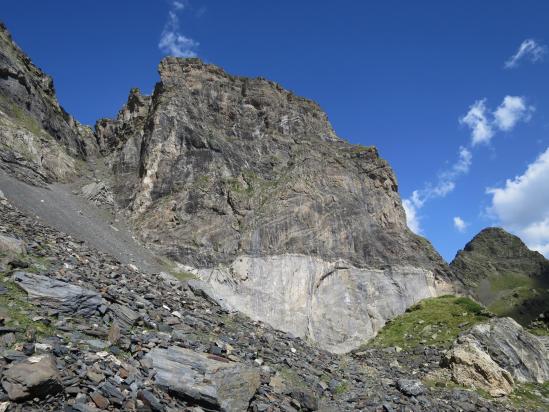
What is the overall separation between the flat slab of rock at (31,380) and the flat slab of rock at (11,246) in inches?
346

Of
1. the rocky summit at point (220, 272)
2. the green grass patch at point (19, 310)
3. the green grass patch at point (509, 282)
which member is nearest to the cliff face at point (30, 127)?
the rocky summit at point (220, 272)

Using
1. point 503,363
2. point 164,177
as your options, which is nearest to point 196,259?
point 164,177

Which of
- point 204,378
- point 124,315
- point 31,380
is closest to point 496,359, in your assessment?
point 204,378

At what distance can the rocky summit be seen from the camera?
11.4m

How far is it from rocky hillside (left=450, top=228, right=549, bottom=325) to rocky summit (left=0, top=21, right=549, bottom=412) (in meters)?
107

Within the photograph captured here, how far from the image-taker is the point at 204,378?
11359 mm

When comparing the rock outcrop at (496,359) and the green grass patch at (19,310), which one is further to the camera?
the rock outcrop at (496,359)

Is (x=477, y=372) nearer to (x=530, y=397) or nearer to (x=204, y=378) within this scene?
(x=530, y=397)

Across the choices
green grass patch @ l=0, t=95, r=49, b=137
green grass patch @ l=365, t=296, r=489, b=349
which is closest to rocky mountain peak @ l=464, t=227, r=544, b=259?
green grass patch @ l=365, t=296, r=489, b=349

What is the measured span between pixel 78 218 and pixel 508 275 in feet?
604

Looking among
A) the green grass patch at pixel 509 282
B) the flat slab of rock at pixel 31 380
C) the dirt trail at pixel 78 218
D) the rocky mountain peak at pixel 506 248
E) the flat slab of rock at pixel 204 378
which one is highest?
the rocky mountain peak at pixel 506 248

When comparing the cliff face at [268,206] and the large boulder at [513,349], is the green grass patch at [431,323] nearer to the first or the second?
the cliff face at [268,206]

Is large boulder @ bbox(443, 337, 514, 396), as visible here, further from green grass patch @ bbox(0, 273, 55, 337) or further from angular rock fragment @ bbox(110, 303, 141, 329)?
green grass patch @ bbox(0, 273, 55, 337)

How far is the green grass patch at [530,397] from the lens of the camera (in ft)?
77.4
